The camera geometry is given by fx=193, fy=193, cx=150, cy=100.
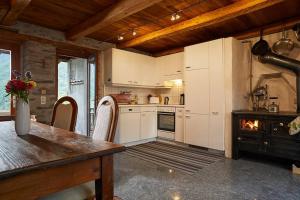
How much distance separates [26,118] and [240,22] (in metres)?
3.59

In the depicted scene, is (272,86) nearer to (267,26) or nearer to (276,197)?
(267,26)

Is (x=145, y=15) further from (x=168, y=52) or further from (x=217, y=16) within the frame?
(x=168, y=52)

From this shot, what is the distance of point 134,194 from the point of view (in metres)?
2.12

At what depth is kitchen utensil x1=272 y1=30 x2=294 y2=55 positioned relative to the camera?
11.0ft

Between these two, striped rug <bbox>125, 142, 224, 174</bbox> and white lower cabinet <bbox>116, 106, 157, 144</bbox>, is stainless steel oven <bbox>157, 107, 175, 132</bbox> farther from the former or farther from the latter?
striped rug <bbox>125, 142, 224, 174</bbox>

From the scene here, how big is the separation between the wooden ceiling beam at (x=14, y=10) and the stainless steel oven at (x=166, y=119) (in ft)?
10.8

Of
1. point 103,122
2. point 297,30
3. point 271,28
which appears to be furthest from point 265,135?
point 103,122

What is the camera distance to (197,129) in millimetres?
3930

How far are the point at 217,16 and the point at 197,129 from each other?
2113 mm

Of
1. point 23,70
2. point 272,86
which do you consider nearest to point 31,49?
point 23,70

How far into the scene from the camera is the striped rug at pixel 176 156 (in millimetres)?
3016

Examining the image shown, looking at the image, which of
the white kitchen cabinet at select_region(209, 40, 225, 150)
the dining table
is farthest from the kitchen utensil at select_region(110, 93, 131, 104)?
the dining table

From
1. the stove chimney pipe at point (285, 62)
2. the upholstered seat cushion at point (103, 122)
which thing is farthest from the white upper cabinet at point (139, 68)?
the upholstered seat cushion at point (103, 122)

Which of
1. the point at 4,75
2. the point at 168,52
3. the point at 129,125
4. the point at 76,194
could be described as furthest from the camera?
the point at 168,52
